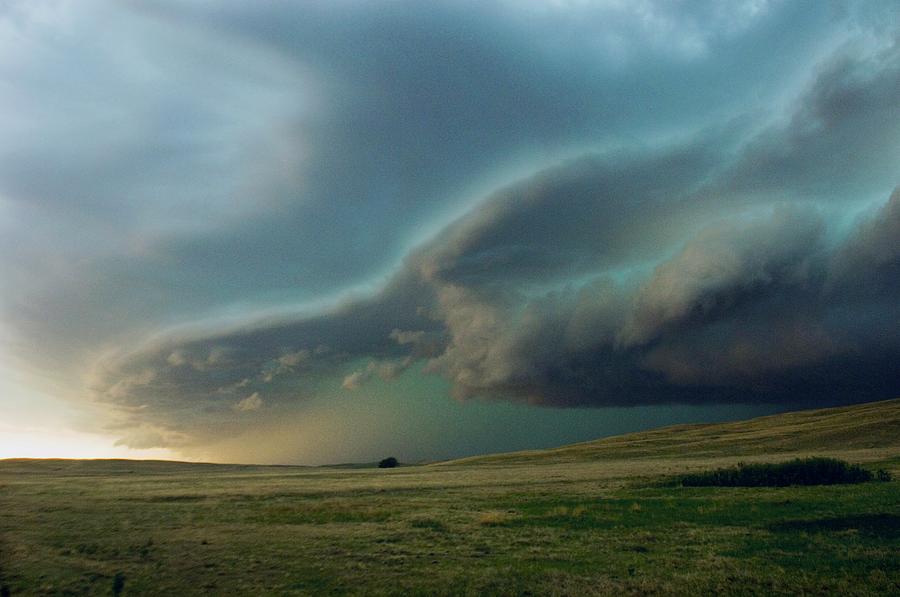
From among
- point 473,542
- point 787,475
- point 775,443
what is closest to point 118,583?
point 473,542

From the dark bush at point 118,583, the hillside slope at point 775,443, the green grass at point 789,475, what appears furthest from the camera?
the hillside slope at point 775,443

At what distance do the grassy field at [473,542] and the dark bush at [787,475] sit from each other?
10.2ft

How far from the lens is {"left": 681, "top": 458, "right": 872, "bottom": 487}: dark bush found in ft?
142

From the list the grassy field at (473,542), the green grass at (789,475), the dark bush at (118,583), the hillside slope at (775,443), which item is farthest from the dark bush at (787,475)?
the dark bush at (118,583)

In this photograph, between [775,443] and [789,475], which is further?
[775,443]

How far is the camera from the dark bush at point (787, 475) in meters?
43.3

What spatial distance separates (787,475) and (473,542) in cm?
3144

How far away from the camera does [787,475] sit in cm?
4494

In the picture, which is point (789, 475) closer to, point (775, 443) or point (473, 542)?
point (473, 542)

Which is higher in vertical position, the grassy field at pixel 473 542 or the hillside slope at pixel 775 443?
the grassy field at pixel 473 542

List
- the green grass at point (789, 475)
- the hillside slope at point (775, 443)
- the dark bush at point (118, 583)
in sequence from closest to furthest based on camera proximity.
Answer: the dark bush at point (118, 583) → the green grass at point (789, 475) → the hillside slope at point (775, 443)

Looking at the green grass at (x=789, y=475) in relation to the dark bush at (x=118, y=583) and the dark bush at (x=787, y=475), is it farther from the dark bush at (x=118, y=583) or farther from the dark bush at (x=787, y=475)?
the dark bush at (x=118, y=583)

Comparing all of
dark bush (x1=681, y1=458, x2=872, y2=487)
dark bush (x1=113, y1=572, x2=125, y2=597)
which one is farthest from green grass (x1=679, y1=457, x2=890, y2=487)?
dark bush (x1=113, y1=572, x2=125, y2=597)

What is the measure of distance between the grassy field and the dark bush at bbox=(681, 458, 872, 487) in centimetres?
311
